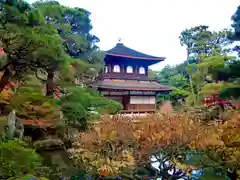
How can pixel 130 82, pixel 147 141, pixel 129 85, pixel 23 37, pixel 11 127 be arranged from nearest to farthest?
pixel 147 141 → pixel 23 37 → pixel 11 127 → pixel 129 85 → pixel 130 82

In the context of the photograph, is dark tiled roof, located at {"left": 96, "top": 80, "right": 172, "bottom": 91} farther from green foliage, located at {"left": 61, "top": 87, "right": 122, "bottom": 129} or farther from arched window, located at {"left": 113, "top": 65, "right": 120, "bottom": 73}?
green foliage, located at {"left": 61, "top": 87, "right": 122, "bottom": 129}

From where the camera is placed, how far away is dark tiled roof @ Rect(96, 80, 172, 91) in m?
20.7

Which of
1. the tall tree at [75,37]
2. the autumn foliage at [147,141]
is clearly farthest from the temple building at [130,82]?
the autumn foliage at [147,141]

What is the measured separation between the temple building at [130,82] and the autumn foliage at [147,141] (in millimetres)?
13490

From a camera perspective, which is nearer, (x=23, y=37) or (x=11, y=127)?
(x=23, y=37)

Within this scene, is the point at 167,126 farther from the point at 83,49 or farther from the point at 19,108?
the point at 83,49

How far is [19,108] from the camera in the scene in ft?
A: 35.1

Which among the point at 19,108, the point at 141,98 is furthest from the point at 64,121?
the point at 141,98

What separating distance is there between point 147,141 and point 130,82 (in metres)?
16.4

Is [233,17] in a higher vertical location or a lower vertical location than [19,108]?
higher

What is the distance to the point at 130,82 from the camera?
23.1 meters

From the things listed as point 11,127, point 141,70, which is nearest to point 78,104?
point 11,127

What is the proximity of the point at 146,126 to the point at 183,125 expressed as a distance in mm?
936

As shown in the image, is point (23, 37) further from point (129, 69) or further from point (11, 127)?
point (129, 69)
